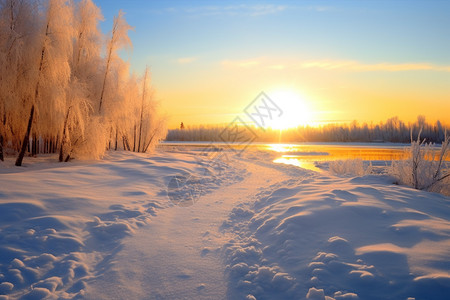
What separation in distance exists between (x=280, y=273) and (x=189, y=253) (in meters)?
1.41

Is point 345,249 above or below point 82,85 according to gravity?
below

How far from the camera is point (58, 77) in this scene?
10.4 m

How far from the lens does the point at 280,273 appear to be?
116 inches

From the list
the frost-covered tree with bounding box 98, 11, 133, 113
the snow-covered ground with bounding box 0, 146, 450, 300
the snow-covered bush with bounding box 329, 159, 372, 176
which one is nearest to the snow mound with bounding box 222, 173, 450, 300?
the snow-covered ground with bounding box 0, 146, 450, 300

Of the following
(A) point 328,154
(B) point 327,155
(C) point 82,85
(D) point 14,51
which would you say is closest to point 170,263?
(D) point 14,51

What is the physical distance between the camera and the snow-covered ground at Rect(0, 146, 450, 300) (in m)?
2.64

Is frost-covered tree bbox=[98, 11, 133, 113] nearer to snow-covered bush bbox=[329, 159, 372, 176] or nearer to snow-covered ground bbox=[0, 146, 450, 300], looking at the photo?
snow-covered ground bbox=[0, 146, 450, 300]

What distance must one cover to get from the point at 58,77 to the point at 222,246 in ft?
35.1

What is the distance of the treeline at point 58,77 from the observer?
31.8 ft

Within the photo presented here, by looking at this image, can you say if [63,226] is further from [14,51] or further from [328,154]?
[328,154]

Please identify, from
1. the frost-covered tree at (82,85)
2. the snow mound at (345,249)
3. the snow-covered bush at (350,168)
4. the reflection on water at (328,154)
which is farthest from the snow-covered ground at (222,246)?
the frost-covered tree at (82,85)

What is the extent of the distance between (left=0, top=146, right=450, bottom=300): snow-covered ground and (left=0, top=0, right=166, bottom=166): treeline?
5583 millimetres

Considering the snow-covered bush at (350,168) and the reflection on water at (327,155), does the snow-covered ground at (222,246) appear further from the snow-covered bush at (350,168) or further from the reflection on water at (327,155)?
the reflection on water at (327,155)

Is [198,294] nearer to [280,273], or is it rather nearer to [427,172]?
[280,273]
